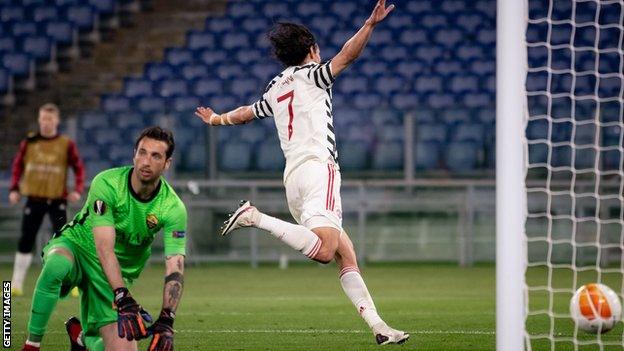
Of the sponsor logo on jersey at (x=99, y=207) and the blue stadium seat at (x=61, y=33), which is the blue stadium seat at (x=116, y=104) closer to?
the blue stadium seat at (x=61, y=33)

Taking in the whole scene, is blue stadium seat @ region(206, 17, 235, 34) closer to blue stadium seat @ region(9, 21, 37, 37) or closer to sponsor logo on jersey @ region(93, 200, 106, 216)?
blue stadium seat @ region(9, 21, 37, 37)

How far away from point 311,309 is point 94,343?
12.5 feet

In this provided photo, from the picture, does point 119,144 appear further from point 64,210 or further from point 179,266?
point 179,266

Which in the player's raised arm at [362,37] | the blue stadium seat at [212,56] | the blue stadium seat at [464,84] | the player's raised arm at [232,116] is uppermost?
the blue stadium seat at [212,56]

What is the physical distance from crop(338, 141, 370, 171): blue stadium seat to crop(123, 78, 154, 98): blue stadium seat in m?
4.95

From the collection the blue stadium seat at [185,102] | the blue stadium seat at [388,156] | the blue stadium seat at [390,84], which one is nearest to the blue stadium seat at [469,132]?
the blue stadium seat at [388,156]

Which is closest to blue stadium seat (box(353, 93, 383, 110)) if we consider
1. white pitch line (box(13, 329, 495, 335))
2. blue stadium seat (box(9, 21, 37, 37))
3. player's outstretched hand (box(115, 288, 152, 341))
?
→ blue stadium seat (box(9, 21, 37, 37))

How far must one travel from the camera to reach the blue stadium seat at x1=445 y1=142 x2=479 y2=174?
16.0 metres

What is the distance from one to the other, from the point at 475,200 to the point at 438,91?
378 centimetres

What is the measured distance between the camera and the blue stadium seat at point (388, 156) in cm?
1611

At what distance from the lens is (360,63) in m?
19.8

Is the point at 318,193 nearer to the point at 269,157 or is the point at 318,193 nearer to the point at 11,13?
the point at 269,157

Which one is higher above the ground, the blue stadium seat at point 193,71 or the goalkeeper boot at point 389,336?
the blue stadium seat at point 193,71

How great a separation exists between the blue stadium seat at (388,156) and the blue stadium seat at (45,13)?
7673mm
